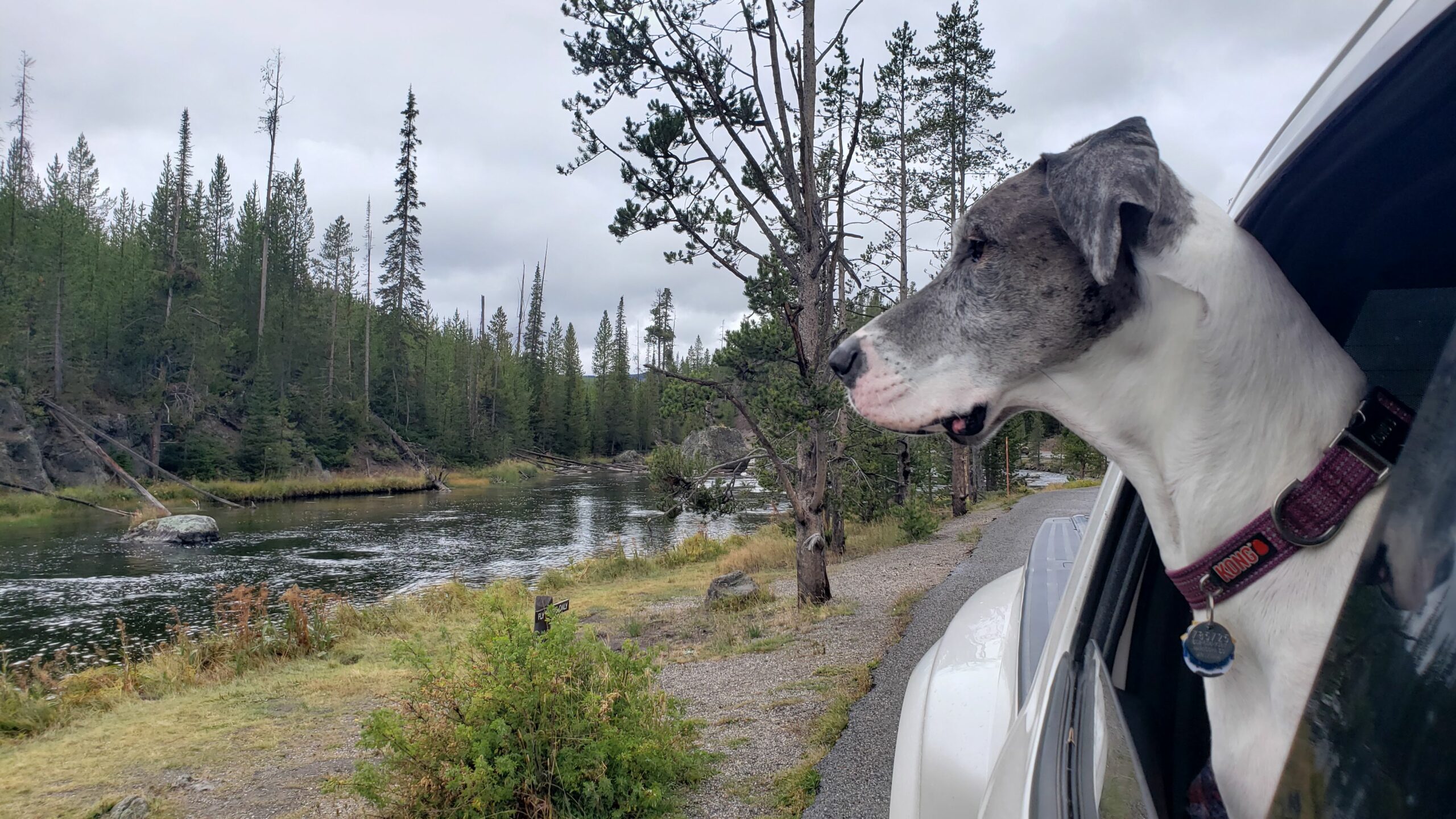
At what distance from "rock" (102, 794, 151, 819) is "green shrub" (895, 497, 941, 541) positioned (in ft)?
43.0

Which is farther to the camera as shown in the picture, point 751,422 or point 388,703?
point 751,422

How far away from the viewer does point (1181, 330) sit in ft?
4.32

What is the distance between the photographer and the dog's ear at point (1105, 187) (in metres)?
1.33

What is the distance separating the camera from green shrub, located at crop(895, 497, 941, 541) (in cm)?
1634

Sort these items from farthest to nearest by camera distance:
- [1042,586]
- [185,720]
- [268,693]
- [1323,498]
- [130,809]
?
[268,693]
[185,720]
[130,809]
[1042,586]
[1323,498]

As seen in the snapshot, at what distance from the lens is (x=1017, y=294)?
1.65 metres

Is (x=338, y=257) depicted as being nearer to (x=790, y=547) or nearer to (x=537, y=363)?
(x=537, y=363)

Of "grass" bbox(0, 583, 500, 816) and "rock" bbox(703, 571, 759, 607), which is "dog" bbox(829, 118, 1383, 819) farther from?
"rock" bbox(703, 571, 759, 607)

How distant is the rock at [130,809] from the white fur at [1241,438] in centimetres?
685

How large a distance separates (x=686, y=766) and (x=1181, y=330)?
4717 mm

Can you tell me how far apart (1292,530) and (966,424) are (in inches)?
28.3

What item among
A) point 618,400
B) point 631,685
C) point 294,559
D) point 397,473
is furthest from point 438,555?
point 618,400

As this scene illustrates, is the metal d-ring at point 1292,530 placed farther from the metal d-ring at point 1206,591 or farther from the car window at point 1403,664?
the car window at point 1403,664

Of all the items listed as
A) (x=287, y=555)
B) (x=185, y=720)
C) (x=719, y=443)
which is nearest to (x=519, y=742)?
(x=185, y=720)
